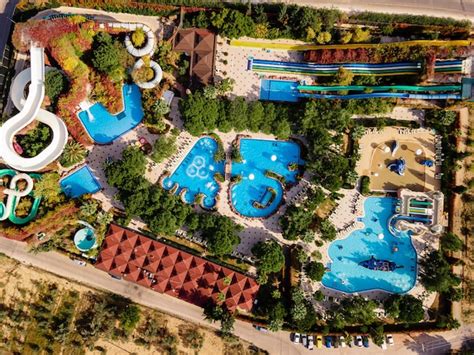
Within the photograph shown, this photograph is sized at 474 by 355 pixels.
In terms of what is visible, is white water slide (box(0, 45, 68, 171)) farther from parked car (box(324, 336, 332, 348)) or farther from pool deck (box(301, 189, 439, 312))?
parked car (box(324, 336, 332, 348))

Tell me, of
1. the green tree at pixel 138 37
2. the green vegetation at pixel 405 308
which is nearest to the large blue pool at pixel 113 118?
the green tree at pixel 138 37

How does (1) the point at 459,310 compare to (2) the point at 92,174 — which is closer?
(1) the point at 459,310

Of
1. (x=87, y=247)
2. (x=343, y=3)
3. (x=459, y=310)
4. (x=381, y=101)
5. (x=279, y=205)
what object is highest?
(x=343, y=3)

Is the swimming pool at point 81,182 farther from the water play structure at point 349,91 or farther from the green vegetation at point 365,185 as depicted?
the green vegetation at point 365,185

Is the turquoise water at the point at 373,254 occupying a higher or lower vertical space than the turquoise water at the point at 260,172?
lower

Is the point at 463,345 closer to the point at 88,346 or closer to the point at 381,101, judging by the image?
the point at 381,101

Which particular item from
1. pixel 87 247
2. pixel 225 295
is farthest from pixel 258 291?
pixel 87 247

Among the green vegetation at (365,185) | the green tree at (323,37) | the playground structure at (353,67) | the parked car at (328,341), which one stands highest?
the green tree at (323,37)
